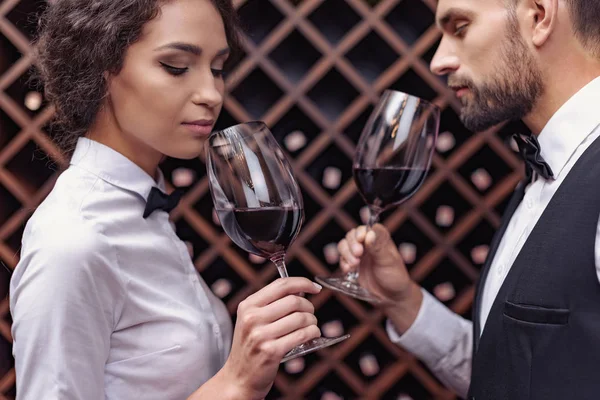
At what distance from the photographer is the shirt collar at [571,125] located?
902mm

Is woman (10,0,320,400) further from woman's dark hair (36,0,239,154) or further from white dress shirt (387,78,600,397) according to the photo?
white dress shirt (387,78,600,397)

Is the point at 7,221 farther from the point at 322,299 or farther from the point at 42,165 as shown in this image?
the point at 322,299

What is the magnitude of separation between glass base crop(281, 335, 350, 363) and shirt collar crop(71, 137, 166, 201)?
1.24 feet

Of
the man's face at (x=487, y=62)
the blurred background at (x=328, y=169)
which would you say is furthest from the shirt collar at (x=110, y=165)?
the man's face at (x=487, y=62)

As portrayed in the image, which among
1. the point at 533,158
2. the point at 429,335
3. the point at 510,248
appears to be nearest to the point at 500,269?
the point at 510,248

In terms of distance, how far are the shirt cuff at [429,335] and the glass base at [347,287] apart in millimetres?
222

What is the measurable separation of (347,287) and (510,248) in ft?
0.96

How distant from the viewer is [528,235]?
880 mm

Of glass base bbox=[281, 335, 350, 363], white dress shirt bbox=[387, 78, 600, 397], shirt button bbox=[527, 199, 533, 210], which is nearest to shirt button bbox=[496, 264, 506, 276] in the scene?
white dress shirt bbox=[387, 78, 600, 397]

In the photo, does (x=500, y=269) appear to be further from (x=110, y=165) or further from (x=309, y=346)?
(x=110, y=165)

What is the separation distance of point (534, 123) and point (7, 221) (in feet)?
3.88

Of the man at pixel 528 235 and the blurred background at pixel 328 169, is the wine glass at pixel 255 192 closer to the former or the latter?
the man at pixel 528 235

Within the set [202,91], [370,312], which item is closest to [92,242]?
[202,91]

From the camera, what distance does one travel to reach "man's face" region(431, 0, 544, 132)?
0.99m
